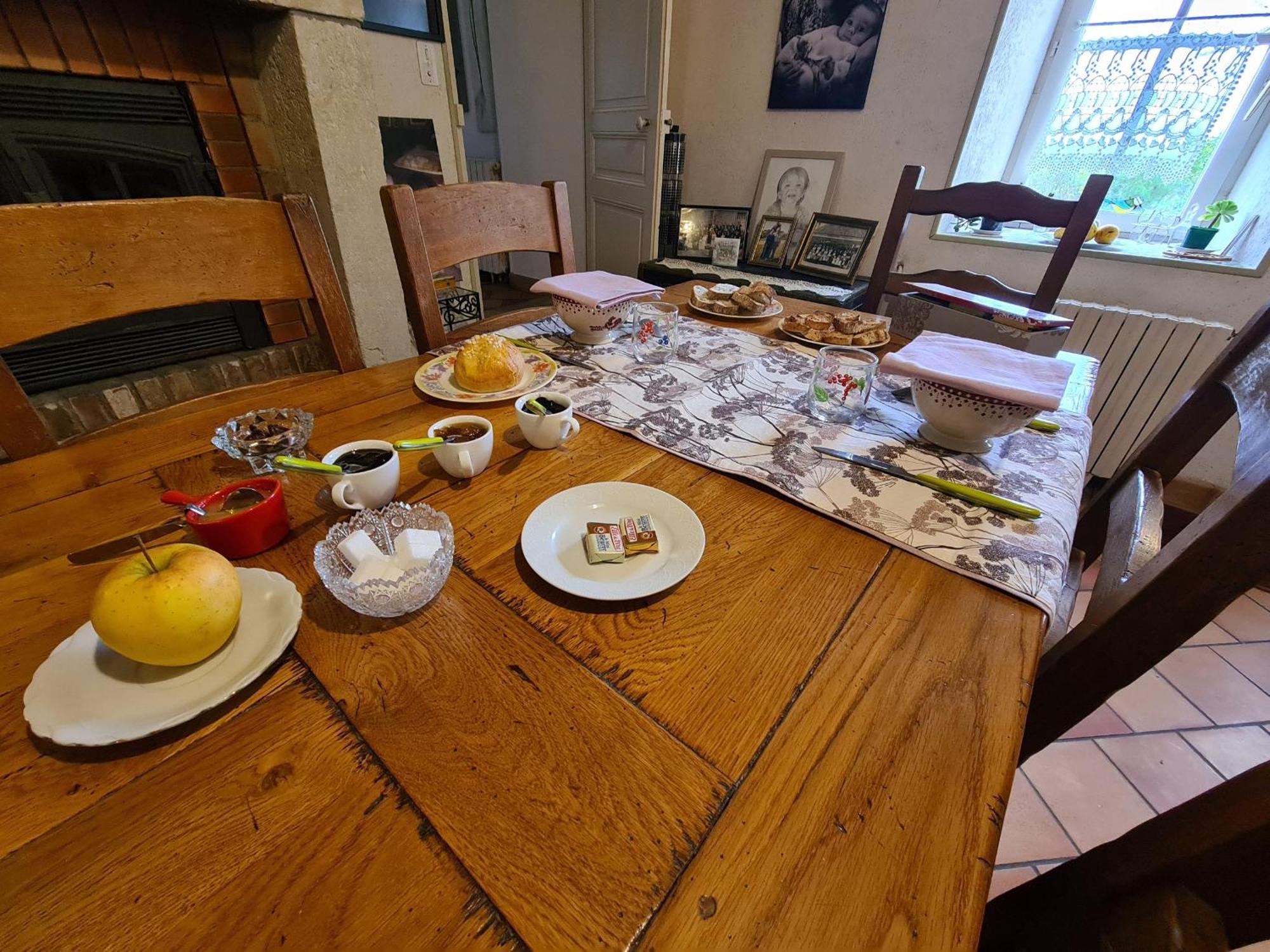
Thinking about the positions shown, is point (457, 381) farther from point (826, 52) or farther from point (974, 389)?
point (826, 52)

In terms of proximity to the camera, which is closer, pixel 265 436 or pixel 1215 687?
pixel 265 436

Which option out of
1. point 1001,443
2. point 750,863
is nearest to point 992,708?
point 750,863

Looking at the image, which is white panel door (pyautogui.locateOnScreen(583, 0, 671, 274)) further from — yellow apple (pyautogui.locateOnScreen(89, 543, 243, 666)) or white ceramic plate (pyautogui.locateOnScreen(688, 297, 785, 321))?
yellow apple (pyautogui.locateOnScreen(89, 543, 243, 666))

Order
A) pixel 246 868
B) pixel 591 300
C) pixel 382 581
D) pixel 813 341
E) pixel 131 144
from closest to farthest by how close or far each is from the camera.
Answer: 1. pixel 246 868
2. pixel 382 581
3. pixel 591 300
4. pixel 813 341
5. pixel 131 144

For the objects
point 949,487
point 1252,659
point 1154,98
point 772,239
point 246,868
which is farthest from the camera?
point 772,239

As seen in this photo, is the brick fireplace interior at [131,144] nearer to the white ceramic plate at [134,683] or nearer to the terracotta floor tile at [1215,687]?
the white ceramic plate at [134,683]

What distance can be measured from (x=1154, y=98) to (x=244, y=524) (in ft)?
9.43

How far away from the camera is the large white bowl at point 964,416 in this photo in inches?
25.9

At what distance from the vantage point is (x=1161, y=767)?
1.17 metres

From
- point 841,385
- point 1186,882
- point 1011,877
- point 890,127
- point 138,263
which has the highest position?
point 890,127

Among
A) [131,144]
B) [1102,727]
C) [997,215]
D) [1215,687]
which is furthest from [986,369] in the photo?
[131,144]

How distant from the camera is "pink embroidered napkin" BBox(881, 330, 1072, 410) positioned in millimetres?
632

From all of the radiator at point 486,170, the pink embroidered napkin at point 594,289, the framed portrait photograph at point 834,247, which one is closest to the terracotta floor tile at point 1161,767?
the pink embroidered napkin at point 594,289

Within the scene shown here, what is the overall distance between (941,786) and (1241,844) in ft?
0.53
